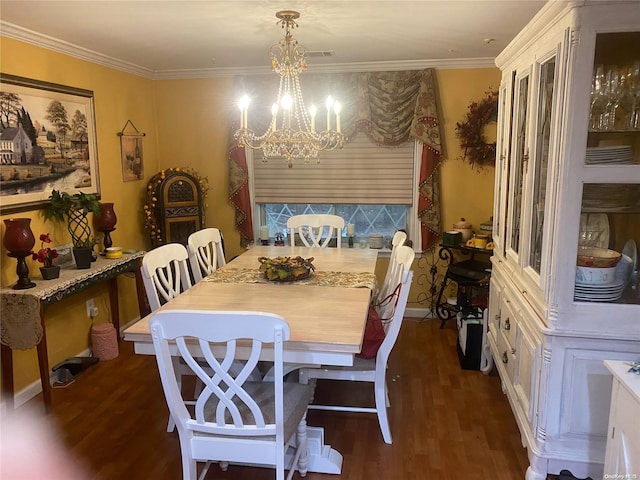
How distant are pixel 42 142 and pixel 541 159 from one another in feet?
9.77

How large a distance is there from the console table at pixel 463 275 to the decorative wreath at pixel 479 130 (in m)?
0.80

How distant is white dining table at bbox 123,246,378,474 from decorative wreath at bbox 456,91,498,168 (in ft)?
4.93

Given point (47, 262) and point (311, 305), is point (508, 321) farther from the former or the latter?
point (47, 262)

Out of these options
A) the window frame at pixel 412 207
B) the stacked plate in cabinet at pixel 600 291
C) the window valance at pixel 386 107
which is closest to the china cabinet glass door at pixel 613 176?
the stacked plate in cabinet at pixel 600 291

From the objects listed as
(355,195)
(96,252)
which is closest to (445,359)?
(355,195)

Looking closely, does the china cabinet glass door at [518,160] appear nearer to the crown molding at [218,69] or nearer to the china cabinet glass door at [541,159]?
the china cabinet glass door at [541,159]

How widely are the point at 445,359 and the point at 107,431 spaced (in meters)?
2.29

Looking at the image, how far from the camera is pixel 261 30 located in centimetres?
295

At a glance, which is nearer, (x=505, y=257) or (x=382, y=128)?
(x=505, y=257)

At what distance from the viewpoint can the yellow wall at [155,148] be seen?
3248 millimetres

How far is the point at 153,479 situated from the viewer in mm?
2240

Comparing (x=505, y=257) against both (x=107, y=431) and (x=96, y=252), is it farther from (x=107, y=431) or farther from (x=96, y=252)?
(x=96, y=252)

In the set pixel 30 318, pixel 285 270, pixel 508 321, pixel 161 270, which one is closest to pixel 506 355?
pixel 508 321

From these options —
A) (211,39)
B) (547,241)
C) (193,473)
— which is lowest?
(193,473)
